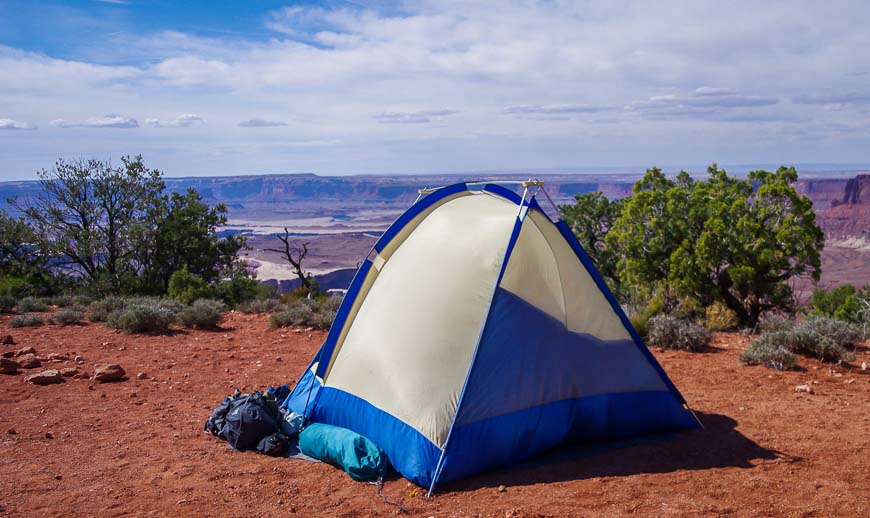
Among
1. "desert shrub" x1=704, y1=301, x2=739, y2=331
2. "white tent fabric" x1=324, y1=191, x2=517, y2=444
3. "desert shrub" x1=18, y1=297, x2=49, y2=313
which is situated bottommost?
"desert shrub" x1=18, y1=297, x2=49, y2=313

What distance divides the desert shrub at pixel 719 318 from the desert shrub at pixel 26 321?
13344mm

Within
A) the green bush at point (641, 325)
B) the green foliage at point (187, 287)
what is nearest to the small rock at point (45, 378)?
the green foliage at point (187, 287)

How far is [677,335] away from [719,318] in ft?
8.68

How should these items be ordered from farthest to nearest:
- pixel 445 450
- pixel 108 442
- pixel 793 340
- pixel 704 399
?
1. pixel 793 340
2. pixel 704 399
3. pixel 108 442
4. pixel 445 450

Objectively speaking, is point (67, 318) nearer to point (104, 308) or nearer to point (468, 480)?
point (104, 308)

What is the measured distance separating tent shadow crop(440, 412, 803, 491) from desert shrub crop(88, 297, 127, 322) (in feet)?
34.3

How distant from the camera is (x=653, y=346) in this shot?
10.5 metres

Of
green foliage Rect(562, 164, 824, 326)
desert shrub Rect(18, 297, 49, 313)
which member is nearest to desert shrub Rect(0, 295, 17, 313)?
desert shrub Rect(18, 297, 49, 313)

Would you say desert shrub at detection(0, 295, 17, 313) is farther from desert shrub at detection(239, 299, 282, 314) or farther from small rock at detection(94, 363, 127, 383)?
small rock at detection(94, 363, 127, 383)

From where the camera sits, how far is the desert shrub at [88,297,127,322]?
13.7m

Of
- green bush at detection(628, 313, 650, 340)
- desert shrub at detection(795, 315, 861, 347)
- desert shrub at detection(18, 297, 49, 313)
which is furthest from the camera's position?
desert shrub at detection(18, 297, 49, 313)

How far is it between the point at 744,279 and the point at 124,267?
62.9 ft

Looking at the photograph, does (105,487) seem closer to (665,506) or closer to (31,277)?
(665,506)

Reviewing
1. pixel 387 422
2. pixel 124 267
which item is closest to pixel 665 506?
pixel 387 422
